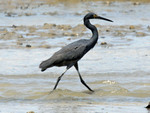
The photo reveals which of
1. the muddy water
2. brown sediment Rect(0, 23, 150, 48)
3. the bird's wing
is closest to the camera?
the muddy water

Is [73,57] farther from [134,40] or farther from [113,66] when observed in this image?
[134,40]

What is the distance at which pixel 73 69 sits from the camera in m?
11.4

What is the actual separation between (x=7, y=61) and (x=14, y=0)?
14.6 meters

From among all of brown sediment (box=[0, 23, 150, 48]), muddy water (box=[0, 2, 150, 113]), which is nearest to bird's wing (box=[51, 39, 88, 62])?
muddy water (box=[0, 2, 150, 113])

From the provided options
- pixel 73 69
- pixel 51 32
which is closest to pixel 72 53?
pixel 73 69

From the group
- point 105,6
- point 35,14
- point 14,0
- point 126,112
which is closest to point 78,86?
point 126,112

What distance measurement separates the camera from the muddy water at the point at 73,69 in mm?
8422

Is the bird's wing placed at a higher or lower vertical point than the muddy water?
higher

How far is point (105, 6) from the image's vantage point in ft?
77.4

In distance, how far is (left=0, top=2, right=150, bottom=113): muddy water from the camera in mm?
8422

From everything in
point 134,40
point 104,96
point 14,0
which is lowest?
point 14,0

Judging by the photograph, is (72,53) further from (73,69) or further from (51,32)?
(51,32)

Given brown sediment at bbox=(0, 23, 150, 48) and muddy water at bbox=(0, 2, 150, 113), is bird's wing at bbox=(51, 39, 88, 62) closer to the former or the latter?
muddy water at bbox=(0, 2, 150, 113)

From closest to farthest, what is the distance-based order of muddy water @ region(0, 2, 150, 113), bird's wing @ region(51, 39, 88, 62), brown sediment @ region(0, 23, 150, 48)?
muddy water @ region(0, 2, 150, 113) < bird's wing @ region(51, 39, 88, 62) < brown sediment @ region(0, 23, 150, 48)
